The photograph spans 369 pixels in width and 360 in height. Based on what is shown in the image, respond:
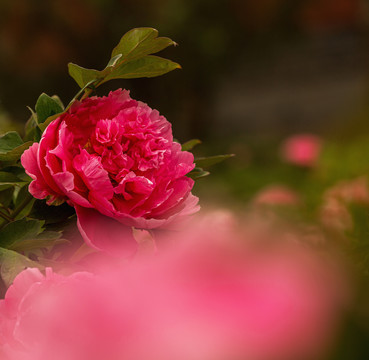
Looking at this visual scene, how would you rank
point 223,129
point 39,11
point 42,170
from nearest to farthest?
point 42,170, point 39,11, point 223,129

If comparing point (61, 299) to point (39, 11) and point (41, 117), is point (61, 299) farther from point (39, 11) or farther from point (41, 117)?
point (39, 11)

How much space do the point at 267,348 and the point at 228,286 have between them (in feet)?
0.10

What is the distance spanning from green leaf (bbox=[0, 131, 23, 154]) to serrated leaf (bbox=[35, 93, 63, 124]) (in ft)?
0.10

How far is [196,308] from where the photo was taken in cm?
24

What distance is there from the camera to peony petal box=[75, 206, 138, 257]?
558 millimetres

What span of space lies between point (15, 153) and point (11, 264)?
0.12 m

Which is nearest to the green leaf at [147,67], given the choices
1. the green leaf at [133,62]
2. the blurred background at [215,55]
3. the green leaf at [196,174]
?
the green leaf at [133,62]

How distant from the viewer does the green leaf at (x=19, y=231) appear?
1.91ft

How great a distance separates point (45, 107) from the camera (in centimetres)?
64

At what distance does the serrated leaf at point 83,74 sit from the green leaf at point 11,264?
189 millimetres

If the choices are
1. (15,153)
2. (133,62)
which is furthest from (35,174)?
(133,62)

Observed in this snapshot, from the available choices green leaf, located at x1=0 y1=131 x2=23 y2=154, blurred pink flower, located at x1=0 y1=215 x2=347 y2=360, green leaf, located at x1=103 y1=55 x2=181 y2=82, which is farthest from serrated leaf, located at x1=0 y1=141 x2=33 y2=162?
blurred pink flower, located at x1=0 y1=215 x2=347 y2=360

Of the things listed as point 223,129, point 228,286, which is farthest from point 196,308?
point 223,129

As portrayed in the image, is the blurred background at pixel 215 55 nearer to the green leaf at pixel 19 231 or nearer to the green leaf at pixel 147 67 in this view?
the green leaf at pixel 147 67
